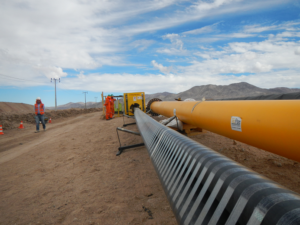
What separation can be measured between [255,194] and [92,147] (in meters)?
5.48

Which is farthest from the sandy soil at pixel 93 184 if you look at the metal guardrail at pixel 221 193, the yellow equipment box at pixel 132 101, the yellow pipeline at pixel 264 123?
the yellow equipment box at pixel 132 101

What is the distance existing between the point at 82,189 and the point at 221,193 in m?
2.87

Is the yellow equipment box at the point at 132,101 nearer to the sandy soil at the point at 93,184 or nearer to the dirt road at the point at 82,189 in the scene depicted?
the sandy soil at the point at 93,184

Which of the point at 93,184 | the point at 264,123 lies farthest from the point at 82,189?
the point at 264,123

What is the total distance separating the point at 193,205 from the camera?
1.05 meters

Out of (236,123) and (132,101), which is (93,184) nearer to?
(236,123)

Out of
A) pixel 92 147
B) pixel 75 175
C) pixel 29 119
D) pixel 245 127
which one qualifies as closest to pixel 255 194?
pixel 245 127

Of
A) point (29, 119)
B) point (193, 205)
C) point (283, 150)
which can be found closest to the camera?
point (193, 205)

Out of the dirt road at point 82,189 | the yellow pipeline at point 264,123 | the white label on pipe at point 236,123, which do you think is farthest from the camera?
the white label on pipe at point 236,123

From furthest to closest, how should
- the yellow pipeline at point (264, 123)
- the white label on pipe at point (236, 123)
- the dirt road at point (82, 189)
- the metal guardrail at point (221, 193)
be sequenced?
the white label on pipe at point (236, 123), the dirt road at point (82, 189), the yellow pipeline at point (264, 123), the metal guardrail at point (221, 193)

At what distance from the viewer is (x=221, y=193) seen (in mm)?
915

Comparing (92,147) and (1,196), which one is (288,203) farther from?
(92,147)

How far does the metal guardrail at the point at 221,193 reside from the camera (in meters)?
0.65

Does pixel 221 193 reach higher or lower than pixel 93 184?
higher
